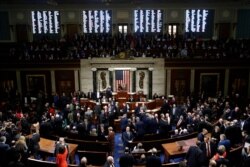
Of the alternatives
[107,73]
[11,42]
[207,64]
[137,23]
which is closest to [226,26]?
[207,64]

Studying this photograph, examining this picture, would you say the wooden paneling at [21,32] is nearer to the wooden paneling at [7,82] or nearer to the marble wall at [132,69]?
the wooden paneling at [7,82]

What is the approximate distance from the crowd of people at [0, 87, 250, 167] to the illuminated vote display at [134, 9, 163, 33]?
8.28 m

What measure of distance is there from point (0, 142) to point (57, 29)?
57.5 ft

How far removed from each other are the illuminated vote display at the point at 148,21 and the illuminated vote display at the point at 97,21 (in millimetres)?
2204

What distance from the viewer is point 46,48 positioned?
2331 cm

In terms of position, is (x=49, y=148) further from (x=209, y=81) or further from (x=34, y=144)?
(x=209, y=81)

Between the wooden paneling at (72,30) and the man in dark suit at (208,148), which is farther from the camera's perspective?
the wooden paneling at (72,30)

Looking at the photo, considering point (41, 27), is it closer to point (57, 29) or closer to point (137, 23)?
point (57, 29)

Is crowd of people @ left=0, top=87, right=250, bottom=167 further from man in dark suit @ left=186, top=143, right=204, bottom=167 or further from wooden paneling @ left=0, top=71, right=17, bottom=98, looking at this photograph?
wooden paneling @ left=0, top=71, right=17, bottom=98

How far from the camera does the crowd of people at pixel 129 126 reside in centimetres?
964

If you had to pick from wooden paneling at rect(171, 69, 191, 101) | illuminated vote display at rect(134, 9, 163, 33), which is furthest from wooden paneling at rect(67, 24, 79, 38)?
wooden paneling at rect(171, 69, 191, 101)

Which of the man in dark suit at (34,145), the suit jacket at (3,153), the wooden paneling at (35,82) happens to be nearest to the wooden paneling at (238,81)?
the wooden paneling at (35,82)

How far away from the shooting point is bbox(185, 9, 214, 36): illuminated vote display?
25.4 metres

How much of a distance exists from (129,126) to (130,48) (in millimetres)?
10040
